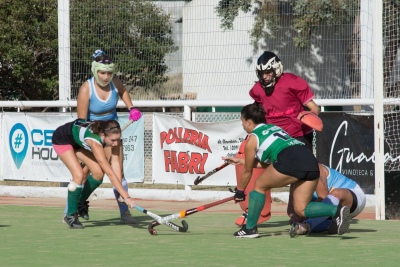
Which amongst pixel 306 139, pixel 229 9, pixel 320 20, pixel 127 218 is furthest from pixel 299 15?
pixel 127 218

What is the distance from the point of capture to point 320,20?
14.8 m

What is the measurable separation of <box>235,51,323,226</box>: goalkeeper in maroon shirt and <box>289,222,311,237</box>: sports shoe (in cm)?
108

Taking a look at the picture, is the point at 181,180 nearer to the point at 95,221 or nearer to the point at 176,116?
the point at 176,116

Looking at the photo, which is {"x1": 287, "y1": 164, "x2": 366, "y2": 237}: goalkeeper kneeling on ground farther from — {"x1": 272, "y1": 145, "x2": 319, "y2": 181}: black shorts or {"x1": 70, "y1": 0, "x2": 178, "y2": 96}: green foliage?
{"x1": 70, "y1": 0, "x2": 178, "y2": 96}: green foliage

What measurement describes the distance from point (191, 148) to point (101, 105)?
159 inches

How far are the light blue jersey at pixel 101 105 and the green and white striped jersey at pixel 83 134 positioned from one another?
1.18ft

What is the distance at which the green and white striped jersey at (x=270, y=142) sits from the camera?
9.08 meters

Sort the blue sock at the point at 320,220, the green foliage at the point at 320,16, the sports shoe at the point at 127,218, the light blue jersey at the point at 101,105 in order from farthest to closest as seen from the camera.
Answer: the green foliage at the point at 320,16
the sports shoe at the point at 127,218
the light blue jersey at the point at 101,105
the blue sock at the point at 320,220

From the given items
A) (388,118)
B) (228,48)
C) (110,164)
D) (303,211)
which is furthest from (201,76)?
(303,211)

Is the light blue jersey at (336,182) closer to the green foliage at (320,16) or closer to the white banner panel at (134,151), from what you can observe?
the green foliage at (320,16)

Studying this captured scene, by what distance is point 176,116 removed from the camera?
1500 cm

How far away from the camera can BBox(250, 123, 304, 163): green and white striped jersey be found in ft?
29.8

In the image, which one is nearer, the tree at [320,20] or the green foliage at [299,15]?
the tree at [320,20]

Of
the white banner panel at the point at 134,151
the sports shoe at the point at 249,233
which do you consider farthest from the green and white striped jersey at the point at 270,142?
the white banner panel at the point at 134,151
